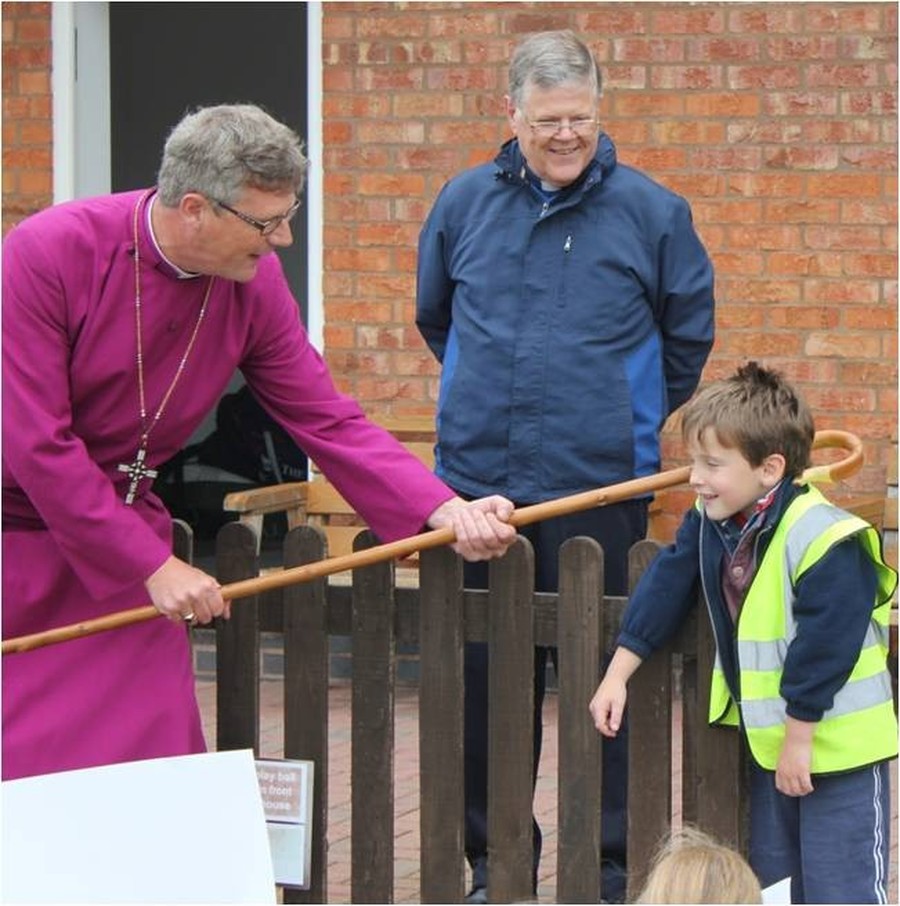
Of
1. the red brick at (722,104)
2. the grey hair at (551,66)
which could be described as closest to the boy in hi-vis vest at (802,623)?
the grey hair at (551,66)

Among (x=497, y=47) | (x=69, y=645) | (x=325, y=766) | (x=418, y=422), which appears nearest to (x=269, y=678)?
(x=418, y=422)

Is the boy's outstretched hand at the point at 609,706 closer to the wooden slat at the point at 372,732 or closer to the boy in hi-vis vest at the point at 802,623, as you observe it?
the boy in hi-vis vest at the point at 802,623

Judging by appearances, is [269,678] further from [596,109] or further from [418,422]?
[596,109]

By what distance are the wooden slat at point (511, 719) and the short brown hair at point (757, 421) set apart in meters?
0.64

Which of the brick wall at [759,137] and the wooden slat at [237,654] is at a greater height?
the brick wall at [759,137]

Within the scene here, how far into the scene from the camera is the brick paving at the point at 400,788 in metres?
5.51

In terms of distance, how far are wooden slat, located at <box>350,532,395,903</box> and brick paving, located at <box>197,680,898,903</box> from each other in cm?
46

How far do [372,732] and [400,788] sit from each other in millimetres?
1783

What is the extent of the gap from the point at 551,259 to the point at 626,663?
1.02m

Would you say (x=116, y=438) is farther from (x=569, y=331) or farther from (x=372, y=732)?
(x=569, y=331)

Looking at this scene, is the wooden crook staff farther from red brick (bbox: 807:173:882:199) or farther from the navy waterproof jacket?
red brick (bbox: 807:173:882:199)

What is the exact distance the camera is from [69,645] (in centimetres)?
427

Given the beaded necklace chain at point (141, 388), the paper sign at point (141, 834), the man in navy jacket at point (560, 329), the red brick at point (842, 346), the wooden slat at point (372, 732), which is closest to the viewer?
the paper sign at point (141, 834)

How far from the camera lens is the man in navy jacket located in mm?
4809
